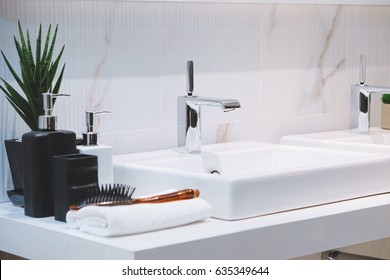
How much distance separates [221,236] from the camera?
4.67 feet

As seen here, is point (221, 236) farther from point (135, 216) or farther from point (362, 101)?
point (362, 101)

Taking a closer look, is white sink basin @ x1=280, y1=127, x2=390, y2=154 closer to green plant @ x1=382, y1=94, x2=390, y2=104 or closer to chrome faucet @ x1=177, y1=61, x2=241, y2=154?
green plant @ x1=382, y1=94, x2=390, y2=104


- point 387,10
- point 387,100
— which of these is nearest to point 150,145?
point 387,100

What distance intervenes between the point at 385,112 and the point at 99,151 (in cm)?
108

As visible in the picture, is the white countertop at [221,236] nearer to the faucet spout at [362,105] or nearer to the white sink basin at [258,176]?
the white sink basin at [258,176]

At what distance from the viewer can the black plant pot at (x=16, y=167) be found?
1.63 meters

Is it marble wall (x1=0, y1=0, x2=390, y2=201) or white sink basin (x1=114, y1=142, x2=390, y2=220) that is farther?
marble wall (x1=0, y1=0, x2=390, y2=201)

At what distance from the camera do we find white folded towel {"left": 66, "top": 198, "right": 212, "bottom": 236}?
4.53ft

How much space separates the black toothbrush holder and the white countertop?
37 millimetres

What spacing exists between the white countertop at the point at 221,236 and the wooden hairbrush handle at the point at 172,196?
0.06m

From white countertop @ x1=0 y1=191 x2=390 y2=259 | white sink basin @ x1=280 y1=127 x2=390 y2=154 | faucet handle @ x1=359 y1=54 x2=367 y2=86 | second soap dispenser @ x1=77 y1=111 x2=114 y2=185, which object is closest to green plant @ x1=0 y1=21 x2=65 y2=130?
second soap dispenser @ x1=77 y1=111 x2=114 y2=185

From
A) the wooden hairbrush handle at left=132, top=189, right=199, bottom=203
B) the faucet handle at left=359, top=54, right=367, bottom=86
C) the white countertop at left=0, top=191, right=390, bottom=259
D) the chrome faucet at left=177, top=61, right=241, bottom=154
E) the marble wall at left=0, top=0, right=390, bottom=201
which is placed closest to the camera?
the white countertop at left=0, top=191, right=390, bottom=259

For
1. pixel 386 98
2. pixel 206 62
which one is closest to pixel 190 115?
pixel 206 62

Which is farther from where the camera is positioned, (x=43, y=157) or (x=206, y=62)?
(x=206, y=62)
